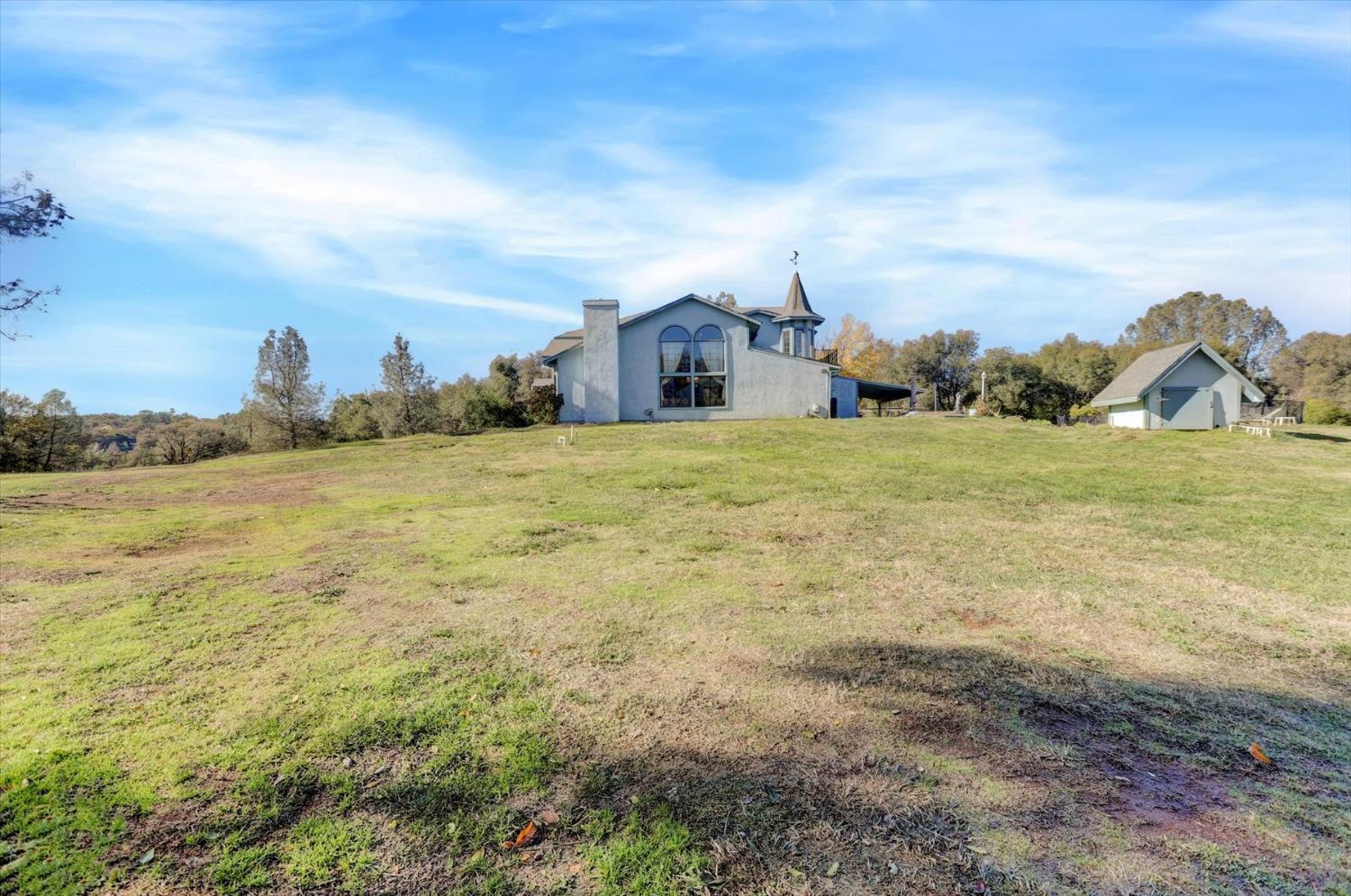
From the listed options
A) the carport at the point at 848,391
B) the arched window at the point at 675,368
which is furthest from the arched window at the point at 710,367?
the carport at the point at 848,391

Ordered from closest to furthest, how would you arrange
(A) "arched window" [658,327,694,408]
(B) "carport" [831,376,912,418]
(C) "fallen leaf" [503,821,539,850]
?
(C) "fallen leaf" [503,821,539,850]
(A) "arched window" [658,327,694,408]
(B) "carport" [831,376,912,418]

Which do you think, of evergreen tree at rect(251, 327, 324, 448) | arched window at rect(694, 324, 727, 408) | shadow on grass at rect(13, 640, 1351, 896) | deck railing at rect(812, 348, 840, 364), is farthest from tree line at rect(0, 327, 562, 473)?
deck railing at rect(812, 348, 840, 364)

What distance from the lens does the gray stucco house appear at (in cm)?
2852

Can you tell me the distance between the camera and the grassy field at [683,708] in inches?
97.7

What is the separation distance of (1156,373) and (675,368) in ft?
64.9

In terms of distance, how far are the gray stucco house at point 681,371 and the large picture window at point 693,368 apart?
0.04 meters

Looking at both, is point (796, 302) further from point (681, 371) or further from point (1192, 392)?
point (1192, 392)

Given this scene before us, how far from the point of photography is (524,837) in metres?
2.58

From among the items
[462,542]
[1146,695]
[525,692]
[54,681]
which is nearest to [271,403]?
[462,542]

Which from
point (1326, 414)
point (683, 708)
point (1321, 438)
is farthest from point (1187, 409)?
point (683, 708)

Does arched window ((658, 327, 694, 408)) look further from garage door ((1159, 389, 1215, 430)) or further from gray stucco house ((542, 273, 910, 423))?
garage door ((1159, 389, 1215, 430))

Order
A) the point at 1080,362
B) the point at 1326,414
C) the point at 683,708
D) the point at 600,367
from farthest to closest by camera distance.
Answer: the point at 1080,362 < the point at 1326,414 < the point at 600,367 < the point at 683,708

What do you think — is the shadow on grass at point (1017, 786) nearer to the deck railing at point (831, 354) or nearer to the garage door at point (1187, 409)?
the garage door at point (1187, 409)

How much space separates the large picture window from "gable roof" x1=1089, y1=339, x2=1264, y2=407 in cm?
1697
